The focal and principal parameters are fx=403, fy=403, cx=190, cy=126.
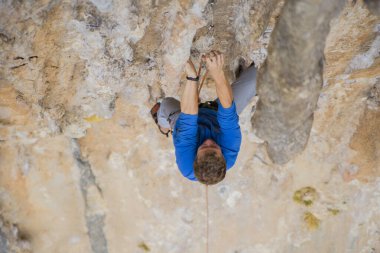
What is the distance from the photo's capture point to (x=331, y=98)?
4.04m

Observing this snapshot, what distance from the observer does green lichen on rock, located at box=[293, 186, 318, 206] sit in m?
4.80

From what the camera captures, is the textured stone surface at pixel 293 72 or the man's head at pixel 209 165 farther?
the man's head at pixel 209 165

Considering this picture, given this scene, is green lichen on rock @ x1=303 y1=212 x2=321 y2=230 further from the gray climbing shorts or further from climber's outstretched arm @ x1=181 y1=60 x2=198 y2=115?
climber's outstretched arm @ x1=181 y1=60 x2=198 y2=115

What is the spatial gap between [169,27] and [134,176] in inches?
88.1

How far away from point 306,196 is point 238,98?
6.51ft

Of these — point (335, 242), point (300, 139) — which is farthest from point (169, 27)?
point (335, 242)

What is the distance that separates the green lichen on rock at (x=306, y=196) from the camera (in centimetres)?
480

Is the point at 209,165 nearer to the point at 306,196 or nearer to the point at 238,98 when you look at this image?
the point at 238,98

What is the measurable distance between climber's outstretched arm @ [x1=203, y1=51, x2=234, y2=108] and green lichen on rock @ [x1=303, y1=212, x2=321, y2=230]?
2.63 metres

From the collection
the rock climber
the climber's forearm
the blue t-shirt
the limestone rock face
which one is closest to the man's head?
the rock climber

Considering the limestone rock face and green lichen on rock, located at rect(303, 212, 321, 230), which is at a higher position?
the limestone rock face

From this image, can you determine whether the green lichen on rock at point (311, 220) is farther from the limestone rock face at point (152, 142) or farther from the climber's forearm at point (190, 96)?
the climber's forearm at point (190, 96)

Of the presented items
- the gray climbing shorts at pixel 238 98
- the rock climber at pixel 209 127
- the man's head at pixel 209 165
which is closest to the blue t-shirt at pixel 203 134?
the rock climber at pixel 209 127

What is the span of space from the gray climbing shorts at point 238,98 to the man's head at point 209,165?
0.58 meters
